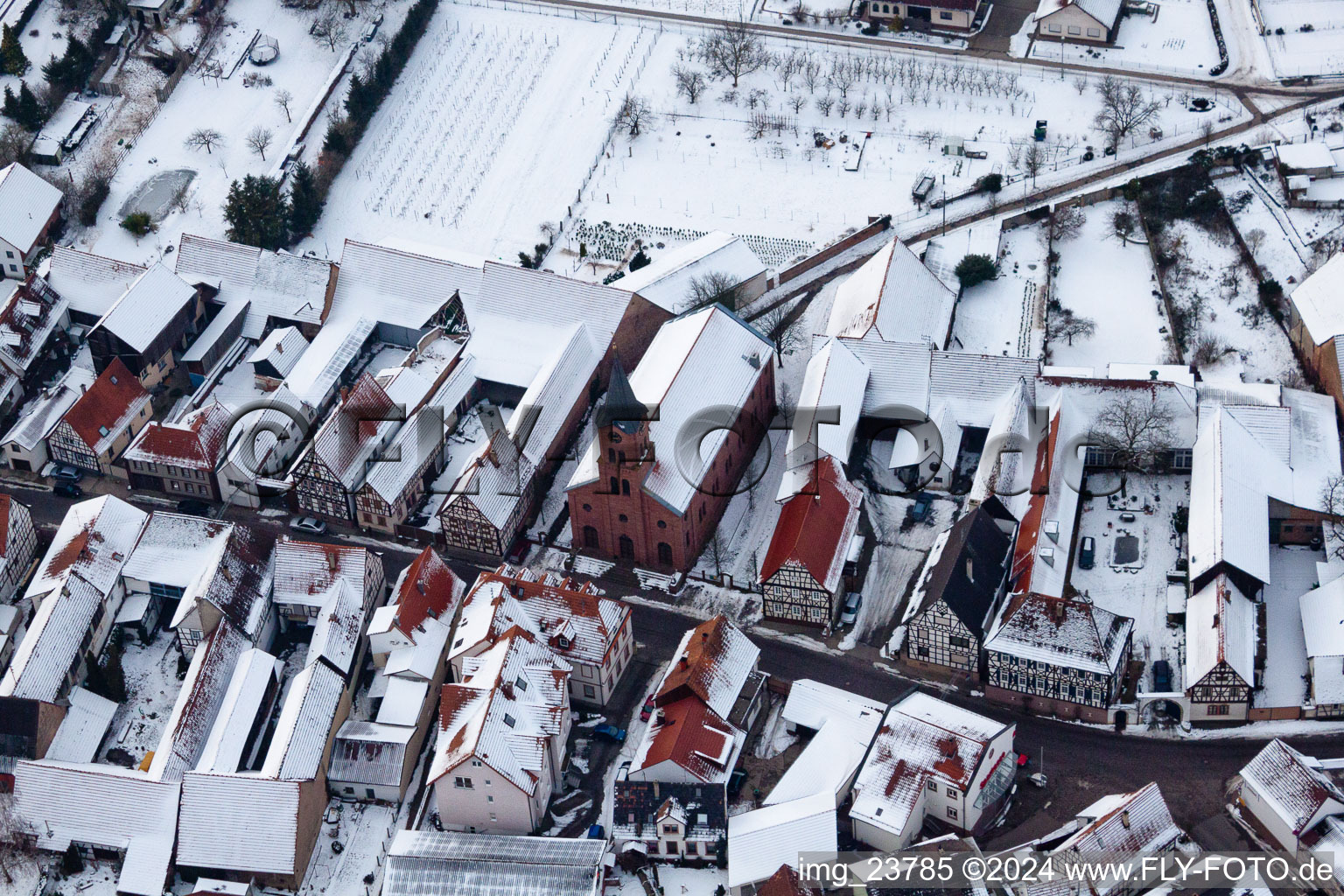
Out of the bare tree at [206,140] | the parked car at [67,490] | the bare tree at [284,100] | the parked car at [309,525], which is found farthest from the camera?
the bare tree at [284,100]

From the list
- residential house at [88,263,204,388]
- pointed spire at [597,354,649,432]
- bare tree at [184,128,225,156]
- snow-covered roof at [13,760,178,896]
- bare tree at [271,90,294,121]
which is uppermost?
bare tree at [271,90,294,121]

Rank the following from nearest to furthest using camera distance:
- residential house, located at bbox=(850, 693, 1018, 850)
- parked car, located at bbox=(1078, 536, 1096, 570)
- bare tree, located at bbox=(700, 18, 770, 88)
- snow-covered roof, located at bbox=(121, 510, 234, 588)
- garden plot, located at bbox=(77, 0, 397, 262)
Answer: residential house, located at bbox=(850, 693, 1018, 850)
snow-covered roof, located at bbox=(121, 510, 234, 588)
parked car, located at bbox=(1078, 536, 1096, 570)
garden plot, located at bbox=(77, 0, 397, 262)
bare tree, located at bbox=(700, 18, 770, 88)

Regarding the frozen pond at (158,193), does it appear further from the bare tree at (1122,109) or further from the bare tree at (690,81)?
the bare tree at (1122,109)

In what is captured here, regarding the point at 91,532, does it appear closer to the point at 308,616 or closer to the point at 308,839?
the point at 308,616

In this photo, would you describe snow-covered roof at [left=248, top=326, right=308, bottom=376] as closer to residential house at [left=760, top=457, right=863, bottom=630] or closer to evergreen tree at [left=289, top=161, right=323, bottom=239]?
evergreen tree at [left=289, top=161, right=323, bottom=239]

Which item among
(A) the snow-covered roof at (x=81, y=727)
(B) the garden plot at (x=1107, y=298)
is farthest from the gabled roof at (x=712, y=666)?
(B) the garden plot at (x=1107, y=298)

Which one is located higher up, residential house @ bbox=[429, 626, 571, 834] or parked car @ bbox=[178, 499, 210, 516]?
parked car @ bbox=[178, 499, 210, 516]

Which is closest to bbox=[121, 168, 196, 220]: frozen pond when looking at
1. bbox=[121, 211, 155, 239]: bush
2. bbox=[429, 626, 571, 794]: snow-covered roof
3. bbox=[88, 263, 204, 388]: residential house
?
bbox=[121, 211, 155, 239]: bush
